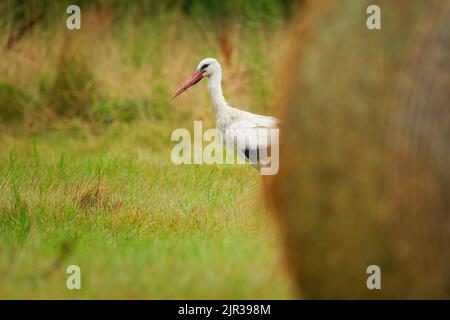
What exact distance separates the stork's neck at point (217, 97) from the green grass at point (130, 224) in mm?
650

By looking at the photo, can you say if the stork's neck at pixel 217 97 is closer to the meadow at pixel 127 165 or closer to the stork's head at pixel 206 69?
the stork's head at pixel 206 69

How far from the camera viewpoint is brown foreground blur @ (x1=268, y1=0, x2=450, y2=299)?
412 centimetres

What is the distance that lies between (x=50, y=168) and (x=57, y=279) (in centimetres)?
331

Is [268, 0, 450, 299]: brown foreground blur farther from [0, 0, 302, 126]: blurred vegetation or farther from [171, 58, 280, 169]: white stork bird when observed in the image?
[0, 0, 302, 126]: blurred vegetation

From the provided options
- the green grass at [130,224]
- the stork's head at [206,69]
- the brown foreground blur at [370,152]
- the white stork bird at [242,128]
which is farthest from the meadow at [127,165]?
the stork's head at [206,69]

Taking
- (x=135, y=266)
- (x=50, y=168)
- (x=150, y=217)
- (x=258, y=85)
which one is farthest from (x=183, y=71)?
(x=135, y=266)

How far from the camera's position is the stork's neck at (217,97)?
859 cm

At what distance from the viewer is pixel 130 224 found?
7.13 metres

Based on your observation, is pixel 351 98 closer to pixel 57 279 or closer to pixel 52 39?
pixel 57 279

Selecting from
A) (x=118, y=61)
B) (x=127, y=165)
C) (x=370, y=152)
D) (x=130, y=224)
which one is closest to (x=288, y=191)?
(x=370, y=152)

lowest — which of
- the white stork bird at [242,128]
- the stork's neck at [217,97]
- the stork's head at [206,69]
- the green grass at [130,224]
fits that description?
the green grass at [130,224]

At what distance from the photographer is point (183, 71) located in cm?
1225

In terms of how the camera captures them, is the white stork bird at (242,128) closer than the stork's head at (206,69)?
Yes

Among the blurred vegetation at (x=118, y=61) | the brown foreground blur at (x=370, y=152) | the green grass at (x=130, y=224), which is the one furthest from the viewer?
the blurred vegetation at (x=118, y=61)
